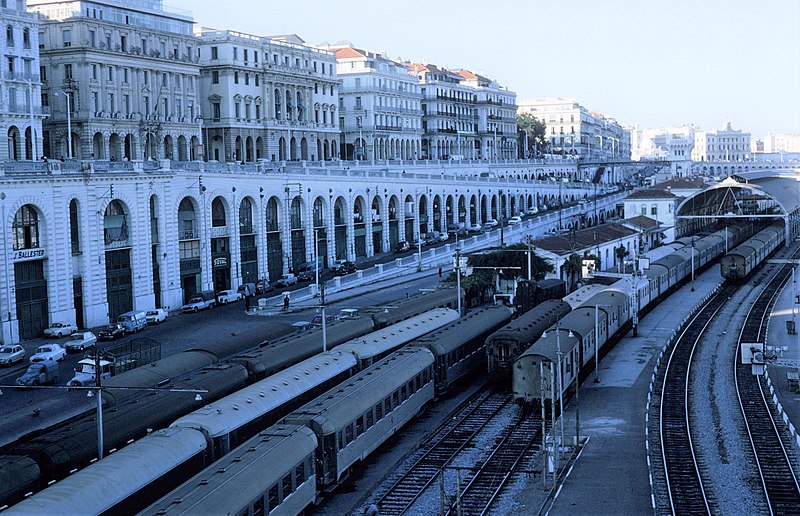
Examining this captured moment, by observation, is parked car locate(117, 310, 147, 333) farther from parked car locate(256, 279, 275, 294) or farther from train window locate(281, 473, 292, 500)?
train window locate(281, 473, 292, 500)

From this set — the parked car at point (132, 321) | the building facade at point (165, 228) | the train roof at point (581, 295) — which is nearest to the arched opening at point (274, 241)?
the building facade at point (165, 228)

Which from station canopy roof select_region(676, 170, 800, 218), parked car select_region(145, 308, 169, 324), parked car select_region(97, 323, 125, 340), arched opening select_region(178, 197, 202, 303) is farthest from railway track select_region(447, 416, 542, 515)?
station canopy roof select_region(676, 170, 800, 218)

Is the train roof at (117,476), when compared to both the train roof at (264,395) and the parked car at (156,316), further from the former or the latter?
the parked car at (156,316)

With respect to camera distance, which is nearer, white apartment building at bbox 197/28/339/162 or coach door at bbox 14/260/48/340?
coach door at bbox 14/260/48/340

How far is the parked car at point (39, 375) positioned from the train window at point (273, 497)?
22.9 m

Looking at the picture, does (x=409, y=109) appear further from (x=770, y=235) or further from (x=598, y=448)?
(x=598, y=448)

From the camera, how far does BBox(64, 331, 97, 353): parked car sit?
54531mm

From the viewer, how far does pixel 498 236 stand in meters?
100

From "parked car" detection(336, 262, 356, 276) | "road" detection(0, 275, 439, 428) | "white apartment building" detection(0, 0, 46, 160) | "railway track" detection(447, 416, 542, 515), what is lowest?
"railway track" detection(447, 416, 542, 515)

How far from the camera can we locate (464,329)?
46.8m

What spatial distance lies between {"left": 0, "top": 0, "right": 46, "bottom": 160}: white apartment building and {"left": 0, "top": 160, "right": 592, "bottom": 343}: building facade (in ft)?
42.5

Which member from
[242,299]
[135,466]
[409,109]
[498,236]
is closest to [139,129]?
[242,299]

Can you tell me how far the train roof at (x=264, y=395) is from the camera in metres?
28.9

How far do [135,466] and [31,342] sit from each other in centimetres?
3504
